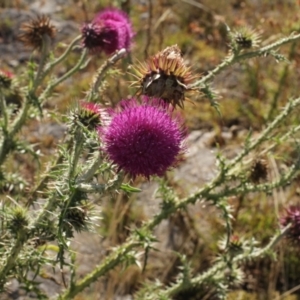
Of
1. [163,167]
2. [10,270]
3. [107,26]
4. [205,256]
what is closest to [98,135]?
[163,167]

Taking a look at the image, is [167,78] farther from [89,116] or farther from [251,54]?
[251,54]

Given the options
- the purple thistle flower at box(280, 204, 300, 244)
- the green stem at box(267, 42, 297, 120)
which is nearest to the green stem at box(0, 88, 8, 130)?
the purple thistle flower at box(280, 204, 300, 244)

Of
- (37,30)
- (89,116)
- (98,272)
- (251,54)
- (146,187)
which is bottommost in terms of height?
(98,272)

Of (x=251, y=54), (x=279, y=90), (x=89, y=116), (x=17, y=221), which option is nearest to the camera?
(x=89, y=116)

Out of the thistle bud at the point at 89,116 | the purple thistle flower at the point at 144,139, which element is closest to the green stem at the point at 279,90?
the thistle bud at the point at 89,116

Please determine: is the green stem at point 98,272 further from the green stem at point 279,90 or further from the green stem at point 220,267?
the green stem at point 279,90

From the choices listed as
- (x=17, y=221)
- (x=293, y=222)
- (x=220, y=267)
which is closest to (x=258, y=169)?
(x=293, y=222)

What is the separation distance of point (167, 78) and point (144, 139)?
26 cm

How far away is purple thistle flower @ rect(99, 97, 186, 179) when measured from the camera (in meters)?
1.96

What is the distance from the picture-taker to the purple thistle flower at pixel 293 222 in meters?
3.26

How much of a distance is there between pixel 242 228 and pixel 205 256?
1.46 ft

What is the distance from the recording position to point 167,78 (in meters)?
2.05

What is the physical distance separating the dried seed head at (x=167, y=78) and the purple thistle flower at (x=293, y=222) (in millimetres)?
1526

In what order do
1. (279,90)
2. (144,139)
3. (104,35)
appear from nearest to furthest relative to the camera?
(144,139) → (104,35) → (279,90)
